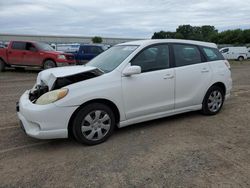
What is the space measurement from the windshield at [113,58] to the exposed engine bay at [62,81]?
11.7 inches

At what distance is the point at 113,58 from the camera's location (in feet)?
17.3

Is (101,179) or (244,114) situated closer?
(101,179)

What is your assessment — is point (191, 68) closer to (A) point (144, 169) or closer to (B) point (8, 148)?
(A) point (144, 169)

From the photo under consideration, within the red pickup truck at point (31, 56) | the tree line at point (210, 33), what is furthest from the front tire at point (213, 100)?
the tree line at point (210, 33)

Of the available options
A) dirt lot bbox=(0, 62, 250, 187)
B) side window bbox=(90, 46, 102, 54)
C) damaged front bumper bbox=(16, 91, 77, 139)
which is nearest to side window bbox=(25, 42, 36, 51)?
side window bbox=(90, 46, 102, 54)

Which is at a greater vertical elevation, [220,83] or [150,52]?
[150,52]

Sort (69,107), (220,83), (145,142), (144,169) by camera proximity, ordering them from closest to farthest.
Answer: (144,169) → (69,107) → (145,142) → (220,83)

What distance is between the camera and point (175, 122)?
5.70 metres

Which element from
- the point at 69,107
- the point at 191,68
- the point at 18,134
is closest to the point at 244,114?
the point at 191,68

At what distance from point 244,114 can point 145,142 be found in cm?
277

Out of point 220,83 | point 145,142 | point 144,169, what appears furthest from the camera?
point 220,83

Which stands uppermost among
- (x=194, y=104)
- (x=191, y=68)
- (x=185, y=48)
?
(x=185, y=48)

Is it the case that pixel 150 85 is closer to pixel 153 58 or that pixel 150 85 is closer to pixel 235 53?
pixel 153 58

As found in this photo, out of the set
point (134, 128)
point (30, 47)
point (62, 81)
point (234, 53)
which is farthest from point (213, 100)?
point (234, 53)
